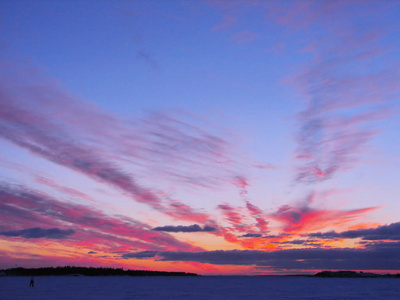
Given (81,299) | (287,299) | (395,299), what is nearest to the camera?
(81,299)

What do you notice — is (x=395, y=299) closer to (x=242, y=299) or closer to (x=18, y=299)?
(x=242, y=299)

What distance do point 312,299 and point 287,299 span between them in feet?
21.3

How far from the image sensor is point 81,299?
66875 millimetres

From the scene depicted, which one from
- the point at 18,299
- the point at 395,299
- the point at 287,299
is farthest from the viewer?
the point at 395,299

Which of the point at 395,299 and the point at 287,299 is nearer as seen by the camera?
the point at 287,299

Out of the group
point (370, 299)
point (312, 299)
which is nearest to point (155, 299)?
point (312, 299)

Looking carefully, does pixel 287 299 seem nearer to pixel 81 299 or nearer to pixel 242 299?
pixel 242 299

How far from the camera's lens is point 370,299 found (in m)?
77.4

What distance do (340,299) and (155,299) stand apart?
37708 millimetres

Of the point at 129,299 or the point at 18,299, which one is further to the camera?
the point at 129,299

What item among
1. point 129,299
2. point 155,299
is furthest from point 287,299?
point 129,299

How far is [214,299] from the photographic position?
73500 mm

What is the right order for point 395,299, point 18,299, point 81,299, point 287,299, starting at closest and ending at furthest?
point 18,299 → point 81,299 → point 287,299 → point 395,299

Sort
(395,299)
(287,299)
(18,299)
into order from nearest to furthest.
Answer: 1. (18,299)
2. (287,299)
3. (395,299)
